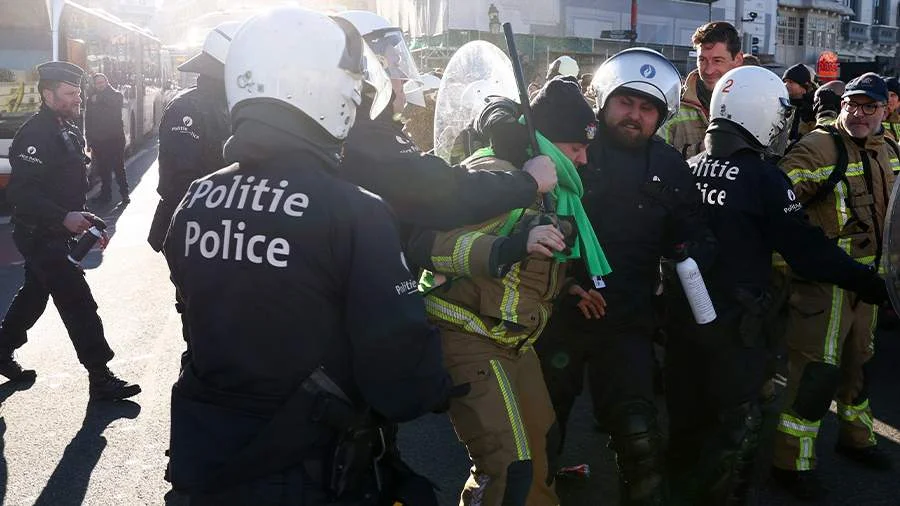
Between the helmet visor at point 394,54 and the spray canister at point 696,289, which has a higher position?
the helmet visor at point 394,54

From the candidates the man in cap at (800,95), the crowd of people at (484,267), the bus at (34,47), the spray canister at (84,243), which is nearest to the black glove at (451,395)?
the crowd of people at (484,267)

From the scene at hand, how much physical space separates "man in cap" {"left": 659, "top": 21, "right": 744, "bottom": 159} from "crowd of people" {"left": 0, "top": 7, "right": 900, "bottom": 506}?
0.02m

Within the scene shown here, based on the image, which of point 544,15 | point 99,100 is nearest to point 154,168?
point 99,100

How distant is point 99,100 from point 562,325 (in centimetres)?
1143

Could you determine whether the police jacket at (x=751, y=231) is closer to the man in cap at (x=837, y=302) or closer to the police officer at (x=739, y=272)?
the police officer at (x=739, y=272)

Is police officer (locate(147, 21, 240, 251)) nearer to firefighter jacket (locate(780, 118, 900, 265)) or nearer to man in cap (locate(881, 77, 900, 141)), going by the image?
firefighter jacket (locate(780, 118, 900, 265))

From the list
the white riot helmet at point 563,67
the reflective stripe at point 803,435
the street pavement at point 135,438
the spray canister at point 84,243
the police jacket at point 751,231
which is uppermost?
the white riot helmet at point 563,67

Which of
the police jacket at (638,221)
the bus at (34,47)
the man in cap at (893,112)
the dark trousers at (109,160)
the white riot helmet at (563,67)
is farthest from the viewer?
the dark trousers at (109,160)

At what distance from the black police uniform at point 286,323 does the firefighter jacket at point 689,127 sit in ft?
11.5

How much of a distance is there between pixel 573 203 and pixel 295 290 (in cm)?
143

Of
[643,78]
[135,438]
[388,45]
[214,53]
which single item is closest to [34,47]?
[135,438]

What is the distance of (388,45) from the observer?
3197mm

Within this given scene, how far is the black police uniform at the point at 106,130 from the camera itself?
42.5 ft

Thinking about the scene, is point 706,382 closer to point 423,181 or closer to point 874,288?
point 874,288
